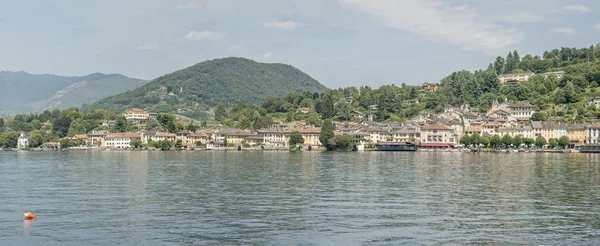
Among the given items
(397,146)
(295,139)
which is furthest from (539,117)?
(295,139)

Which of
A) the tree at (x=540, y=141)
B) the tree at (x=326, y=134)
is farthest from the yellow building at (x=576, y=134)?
the tree at (x=326, y=134)

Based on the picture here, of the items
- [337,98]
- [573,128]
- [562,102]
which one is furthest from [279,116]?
[573,128]

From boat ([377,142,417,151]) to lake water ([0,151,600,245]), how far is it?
2717 inches

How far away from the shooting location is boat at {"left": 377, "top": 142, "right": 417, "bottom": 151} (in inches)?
4621

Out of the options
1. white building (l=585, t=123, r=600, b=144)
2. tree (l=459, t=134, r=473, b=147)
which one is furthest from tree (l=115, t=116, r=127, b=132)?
white building (l=585, t=123, r=600, b=144)

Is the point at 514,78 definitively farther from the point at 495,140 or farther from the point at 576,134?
the point at 495,140

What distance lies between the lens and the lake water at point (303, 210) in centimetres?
2347

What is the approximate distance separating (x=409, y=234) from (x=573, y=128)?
95156 millimetres

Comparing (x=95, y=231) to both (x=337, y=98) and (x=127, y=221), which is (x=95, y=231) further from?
(x=337, y=98)

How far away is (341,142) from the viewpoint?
114 metres

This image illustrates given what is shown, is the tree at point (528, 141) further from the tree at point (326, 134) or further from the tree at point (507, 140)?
the tree at point (326, 134)

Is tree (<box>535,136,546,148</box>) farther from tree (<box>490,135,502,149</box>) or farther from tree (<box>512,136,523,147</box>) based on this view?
tree (<box>490,135,502,149</box>)

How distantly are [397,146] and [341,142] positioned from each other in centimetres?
1118

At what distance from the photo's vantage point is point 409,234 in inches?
938
